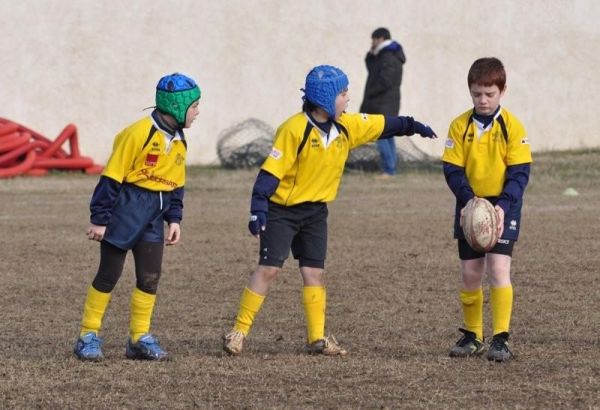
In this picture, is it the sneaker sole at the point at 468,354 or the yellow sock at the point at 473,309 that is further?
the yellow sock at the point at 473,309

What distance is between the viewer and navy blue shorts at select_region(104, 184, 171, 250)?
7176 mm

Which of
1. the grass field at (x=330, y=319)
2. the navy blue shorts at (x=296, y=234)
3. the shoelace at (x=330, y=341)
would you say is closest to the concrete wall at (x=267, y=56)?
the grass field at (x=330, y=319)

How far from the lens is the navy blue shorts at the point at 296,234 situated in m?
7.39

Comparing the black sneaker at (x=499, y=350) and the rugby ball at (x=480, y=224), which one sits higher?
the rugby ball at (x=480, y=224)

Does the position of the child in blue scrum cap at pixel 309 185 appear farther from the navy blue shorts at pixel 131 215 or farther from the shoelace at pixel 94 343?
the shoelace at pixel 94 343

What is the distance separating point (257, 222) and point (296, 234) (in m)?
0.47

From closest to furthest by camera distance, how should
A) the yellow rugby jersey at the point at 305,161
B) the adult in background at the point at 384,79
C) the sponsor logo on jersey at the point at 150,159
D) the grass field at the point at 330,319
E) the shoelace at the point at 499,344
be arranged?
the grass field at the point at 330,319
the shoelace at the point at 499,344
the sponsor logo on jersey at the point at 150,159
the yellow rugby jersey at the point at 305,161
the adult in background at the point at 384,79

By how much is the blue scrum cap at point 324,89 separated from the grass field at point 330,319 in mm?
1341

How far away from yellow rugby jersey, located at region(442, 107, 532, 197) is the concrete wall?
50.8 feet

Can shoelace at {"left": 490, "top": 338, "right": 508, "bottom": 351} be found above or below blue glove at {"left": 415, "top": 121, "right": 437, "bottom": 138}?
below

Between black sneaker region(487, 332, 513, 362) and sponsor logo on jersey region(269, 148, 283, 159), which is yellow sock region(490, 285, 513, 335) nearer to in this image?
black sneaker region(487, 332, 513, 362)

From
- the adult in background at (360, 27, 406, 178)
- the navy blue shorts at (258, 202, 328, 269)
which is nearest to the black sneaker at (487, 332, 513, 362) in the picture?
the navy blue shorts at (258, 202, 328, 269)

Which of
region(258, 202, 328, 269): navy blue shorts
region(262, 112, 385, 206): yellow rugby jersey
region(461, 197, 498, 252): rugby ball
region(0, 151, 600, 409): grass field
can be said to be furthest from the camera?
region(258, 202, 328, 269): navy blue shorts

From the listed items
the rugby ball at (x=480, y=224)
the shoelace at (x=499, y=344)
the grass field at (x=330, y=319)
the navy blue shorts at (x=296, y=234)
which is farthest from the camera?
the navy blue shorts at (x=296, y=234)
